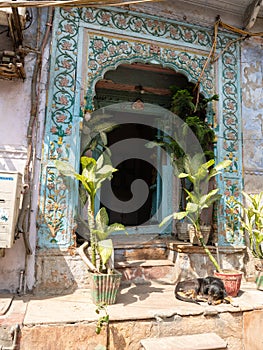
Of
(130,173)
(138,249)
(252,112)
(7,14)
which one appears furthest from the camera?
(130,173)

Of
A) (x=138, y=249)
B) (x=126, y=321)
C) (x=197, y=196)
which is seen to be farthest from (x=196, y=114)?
(x=126, y=321)

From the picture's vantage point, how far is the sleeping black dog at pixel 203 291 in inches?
128

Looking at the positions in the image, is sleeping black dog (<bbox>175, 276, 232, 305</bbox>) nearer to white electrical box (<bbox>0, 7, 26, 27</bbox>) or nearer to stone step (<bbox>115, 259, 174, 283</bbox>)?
stone step (<bbox>115, 259, 174, 283</bbox>)

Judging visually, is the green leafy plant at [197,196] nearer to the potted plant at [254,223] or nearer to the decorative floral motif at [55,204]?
the potted plant at [254,223]

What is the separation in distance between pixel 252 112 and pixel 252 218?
65.5 inches

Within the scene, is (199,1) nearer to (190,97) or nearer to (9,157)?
(190,97)

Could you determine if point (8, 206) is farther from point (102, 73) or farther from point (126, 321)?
point (102, 73)

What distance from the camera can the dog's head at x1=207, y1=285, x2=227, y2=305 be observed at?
3.22 meters

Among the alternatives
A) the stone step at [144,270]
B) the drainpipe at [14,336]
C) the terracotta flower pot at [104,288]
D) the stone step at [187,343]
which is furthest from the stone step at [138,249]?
the drainpipe at [14,336]

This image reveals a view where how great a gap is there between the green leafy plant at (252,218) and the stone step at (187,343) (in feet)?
Answer: 4.94

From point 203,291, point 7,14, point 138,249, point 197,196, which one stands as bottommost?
point 203,291

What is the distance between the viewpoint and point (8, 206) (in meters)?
3.09

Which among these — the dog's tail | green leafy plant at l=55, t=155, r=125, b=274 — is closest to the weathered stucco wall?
green leafy plant at l=55, t=155, r=125, b=274

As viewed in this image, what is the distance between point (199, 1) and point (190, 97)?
1.44 metres
